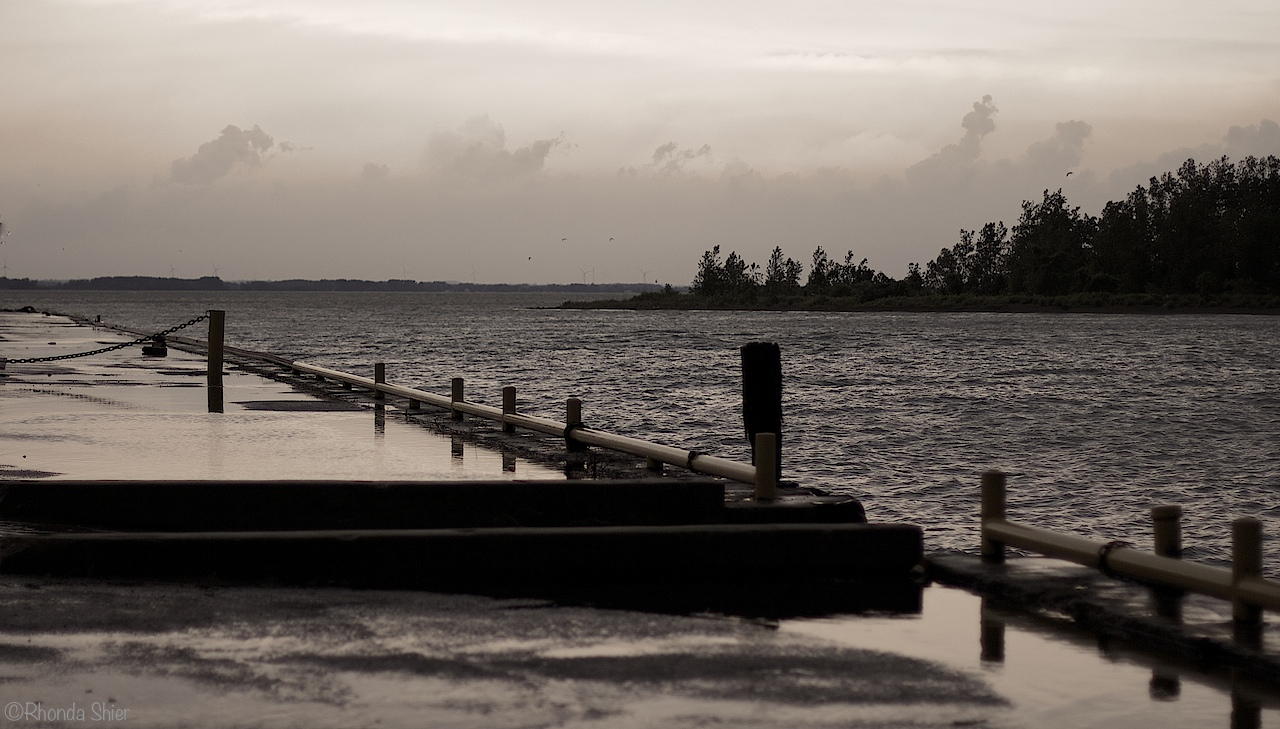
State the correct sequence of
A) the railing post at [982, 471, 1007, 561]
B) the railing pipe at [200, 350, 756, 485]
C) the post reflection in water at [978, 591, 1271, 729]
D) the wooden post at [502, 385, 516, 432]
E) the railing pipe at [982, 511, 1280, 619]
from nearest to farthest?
1. the post reflection in water at [978, 591, 1271, 729]
2. the railing pipe at [982, 511, 1280, 619]
3. the railing post at [982, 471, 1007, 561]
4. the railing pipe at [200, 350, 756, 485]
5. the wooden post at [502, 385, 516, 432]

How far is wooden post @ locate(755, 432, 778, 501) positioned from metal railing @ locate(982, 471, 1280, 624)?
2263 millimetres

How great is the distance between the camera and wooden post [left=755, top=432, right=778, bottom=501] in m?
13.2

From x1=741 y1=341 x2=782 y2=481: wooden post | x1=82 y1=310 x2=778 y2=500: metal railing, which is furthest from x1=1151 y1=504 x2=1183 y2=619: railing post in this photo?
x1=741 y1=341 x2=782 y2=481: wooden post

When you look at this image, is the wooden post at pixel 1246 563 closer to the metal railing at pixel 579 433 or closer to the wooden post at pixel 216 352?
the metal railing at pixel 579 433

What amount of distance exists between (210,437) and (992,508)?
1205cm

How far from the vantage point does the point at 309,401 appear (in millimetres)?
27531

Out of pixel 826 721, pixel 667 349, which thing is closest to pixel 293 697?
pixel 826 721

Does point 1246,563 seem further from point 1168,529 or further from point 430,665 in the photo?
point 430,665

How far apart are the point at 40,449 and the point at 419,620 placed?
10588mm

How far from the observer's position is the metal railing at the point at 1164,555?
8.80 m

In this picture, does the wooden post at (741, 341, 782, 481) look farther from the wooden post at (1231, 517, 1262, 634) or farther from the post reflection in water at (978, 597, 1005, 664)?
the wooden post at (1231, 517, 1262, 634)

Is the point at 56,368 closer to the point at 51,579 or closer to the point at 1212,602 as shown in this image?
the point at 51,579

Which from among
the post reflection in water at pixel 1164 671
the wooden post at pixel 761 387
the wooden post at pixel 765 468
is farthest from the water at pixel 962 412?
the post reflection in water at pixel 1164 671

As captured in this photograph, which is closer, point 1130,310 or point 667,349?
point 667,349
